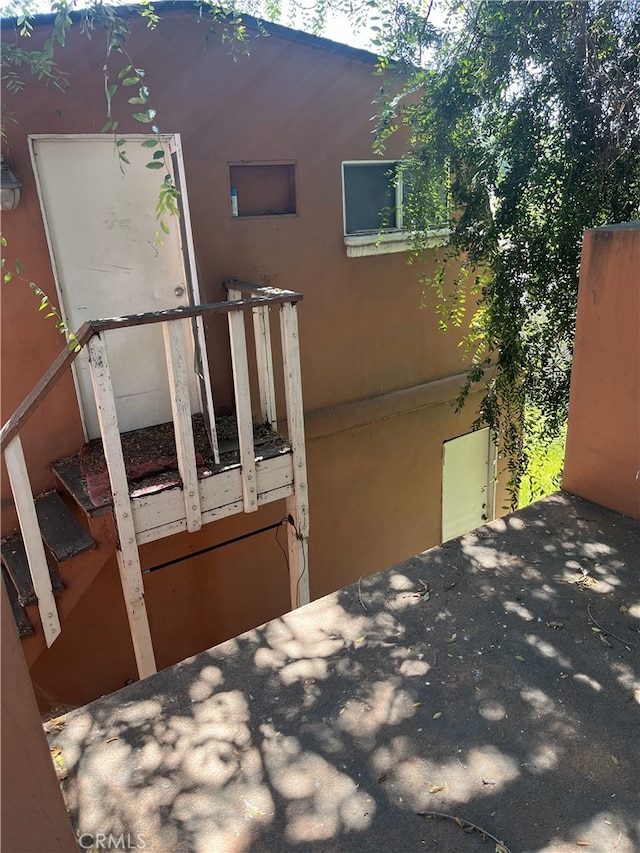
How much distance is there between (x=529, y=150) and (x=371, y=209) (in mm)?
1625

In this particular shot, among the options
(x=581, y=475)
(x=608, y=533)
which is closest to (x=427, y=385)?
(x=581, y=475)

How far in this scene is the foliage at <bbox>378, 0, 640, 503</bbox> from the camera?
11.7 feet

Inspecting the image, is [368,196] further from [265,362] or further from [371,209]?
[265,362]

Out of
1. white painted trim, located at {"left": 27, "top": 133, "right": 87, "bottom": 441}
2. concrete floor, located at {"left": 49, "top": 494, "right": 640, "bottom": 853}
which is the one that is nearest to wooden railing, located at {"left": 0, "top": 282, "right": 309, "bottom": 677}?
white painted trim, located at {"left": 27, "top": 133, "right": 87, "bottom": 441}

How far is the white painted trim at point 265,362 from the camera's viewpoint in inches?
171

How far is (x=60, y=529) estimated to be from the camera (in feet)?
12.3

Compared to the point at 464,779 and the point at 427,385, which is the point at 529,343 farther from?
the point at 464,779

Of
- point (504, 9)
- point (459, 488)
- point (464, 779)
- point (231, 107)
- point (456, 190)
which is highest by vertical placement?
point (504, 9)

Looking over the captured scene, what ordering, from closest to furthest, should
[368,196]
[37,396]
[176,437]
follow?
[37,396] < [176,437] < [368,196]

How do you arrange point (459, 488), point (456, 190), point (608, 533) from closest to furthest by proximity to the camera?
point (608, 533) < point (456, 190) < point (459, 488)

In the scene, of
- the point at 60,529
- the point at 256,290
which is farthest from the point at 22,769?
the point at 256,290

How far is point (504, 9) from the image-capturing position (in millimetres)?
3494

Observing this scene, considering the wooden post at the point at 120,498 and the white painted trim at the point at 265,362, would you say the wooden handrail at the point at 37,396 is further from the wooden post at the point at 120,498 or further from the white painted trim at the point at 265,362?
the white painted trim at the point at 265,362

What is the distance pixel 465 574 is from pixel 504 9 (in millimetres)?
3312
